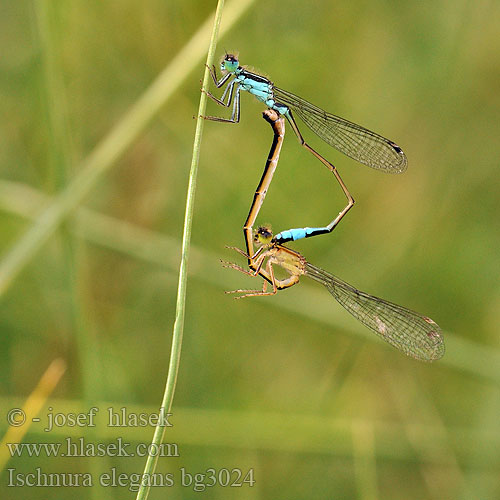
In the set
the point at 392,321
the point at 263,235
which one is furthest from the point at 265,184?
the point at 392,321

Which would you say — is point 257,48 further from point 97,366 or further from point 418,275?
point 97,366

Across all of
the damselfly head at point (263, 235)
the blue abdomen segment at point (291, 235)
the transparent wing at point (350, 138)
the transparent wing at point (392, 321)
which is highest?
the transparent wing at point (350, 138)

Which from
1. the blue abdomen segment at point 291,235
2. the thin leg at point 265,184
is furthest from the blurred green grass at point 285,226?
the thin leg at point 265,184

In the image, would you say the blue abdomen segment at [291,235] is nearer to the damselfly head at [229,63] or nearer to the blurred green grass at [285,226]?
the blurred green grass at [285,226]

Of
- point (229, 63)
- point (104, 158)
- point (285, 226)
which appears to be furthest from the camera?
point (285, 226)

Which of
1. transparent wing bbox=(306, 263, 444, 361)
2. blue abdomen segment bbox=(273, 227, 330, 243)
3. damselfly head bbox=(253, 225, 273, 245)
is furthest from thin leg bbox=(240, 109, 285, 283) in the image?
transparent wing bbox=(306, 263, 444, 361)

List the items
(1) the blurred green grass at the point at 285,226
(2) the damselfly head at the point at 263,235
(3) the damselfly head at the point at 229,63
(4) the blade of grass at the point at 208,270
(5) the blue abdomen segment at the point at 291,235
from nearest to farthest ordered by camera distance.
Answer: (3) the damselfly head at the point at 229,63 < (2) the damselfly head at the point at 263,235 < (5) the blue abdomen segment at the point at 291,235 < (4) the blade of grass at the point at 208,270 < (1) the blurred green grass at the point at 285,226

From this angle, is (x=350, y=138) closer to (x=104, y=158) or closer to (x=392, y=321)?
(x=392, y=321)

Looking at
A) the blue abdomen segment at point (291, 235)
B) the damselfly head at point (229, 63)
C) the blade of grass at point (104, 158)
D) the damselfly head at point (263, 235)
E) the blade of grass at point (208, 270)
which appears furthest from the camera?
the blade of grass at point (208, 270)
